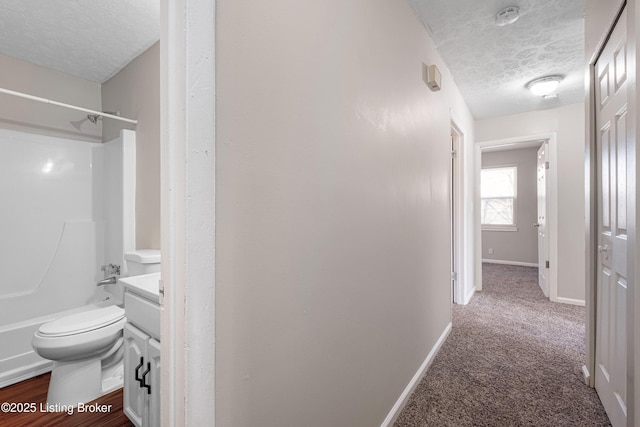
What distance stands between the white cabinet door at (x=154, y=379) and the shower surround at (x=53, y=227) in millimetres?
1410

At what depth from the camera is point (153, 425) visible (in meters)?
1.24

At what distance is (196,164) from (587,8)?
2.52 meters

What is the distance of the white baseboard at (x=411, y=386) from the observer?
1.52 metres

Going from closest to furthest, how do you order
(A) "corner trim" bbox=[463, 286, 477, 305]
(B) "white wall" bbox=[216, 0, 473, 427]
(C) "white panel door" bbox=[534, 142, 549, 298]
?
(B) "white wall" bbox=[216, 0, 473, 427], (A) "corner trim" bbox=[463, 286, 477, 305], (C) "white panel door" bbox=[534, 142, 549, 298]

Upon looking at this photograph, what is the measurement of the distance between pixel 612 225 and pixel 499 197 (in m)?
5.19

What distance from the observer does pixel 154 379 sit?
48.7 inches

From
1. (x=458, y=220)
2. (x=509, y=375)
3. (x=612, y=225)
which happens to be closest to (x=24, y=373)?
(x=509, y=375)

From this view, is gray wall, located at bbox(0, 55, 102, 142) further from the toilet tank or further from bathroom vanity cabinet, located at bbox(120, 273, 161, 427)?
bathroom vanity cabinet, located at bbox(120, 273, 161, 427)

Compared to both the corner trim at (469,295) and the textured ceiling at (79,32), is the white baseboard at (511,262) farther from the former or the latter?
the textured ceiling at (79,32)

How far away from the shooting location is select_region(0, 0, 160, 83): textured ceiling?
1841 mm

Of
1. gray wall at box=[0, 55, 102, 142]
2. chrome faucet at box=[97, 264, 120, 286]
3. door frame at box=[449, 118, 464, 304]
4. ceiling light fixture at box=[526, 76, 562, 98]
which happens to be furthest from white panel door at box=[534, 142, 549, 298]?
gray wall at box=[0, 55, 102, 142]

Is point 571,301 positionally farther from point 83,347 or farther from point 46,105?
point 46,105

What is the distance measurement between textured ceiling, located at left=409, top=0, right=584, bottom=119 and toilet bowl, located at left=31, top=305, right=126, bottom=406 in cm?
278

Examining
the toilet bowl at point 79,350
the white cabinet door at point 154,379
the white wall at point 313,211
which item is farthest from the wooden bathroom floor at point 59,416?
the white wall at point 313,211
